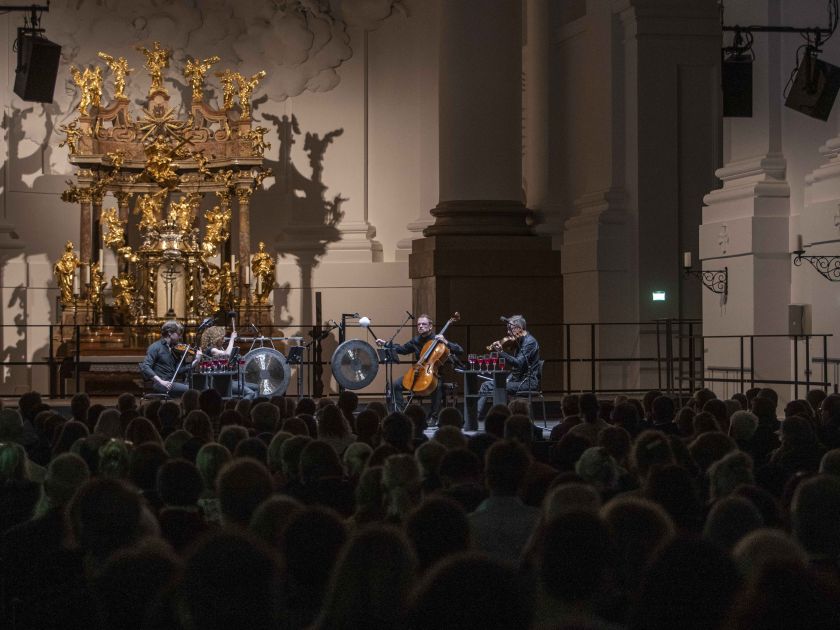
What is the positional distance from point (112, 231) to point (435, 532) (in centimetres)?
1878

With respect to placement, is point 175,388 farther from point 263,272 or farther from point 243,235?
point 243,235

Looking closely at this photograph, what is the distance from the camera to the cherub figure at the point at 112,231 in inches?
898

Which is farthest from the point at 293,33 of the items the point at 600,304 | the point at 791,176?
the point at 791,176

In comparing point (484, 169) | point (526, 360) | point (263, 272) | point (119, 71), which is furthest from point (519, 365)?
point (119, 71)

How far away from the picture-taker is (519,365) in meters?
16.0

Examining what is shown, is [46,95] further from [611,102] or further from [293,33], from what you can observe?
[611,102]

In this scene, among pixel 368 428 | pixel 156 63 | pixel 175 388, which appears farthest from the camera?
pixel 156 63

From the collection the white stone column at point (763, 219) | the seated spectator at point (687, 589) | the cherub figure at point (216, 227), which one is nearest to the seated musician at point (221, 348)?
the cherub figure at point (216, 227)

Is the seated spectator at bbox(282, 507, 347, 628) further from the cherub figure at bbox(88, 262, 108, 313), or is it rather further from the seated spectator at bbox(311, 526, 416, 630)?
the cherub figure at bbox(88, 262, 108, 313)

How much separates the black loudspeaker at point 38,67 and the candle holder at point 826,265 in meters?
11.1

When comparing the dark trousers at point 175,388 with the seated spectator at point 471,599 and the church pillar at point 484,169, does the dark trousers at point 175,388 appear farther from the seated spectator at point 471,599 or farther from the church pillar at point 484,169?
the seated spectator at point 471,599

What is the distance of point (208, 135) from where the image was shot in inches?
910

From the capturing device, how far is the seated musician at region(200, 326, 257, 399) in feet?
55.2

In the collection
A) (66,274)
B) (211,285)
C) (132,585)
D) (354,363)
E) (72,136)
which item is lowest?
(132,585)
